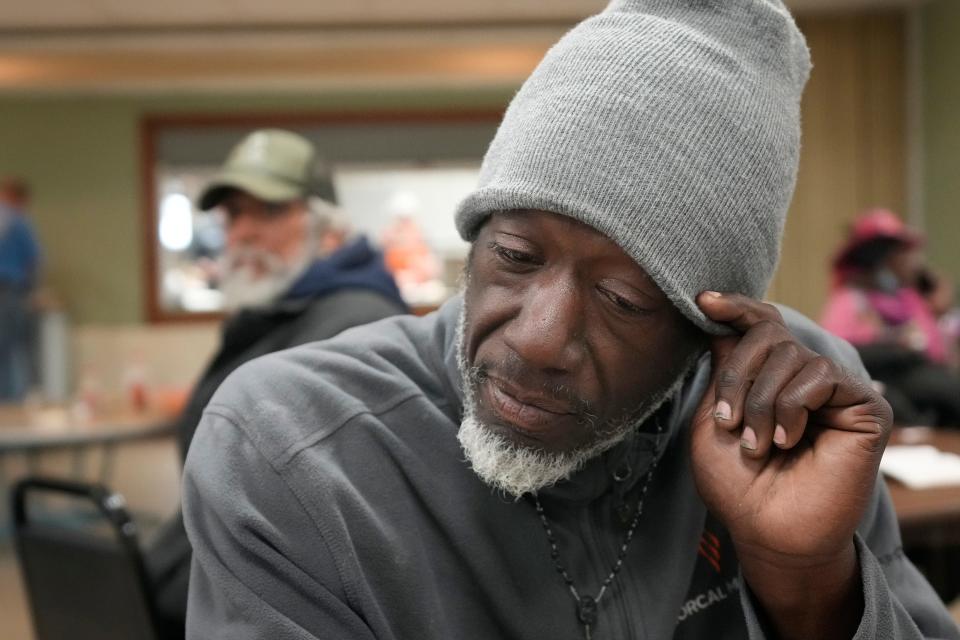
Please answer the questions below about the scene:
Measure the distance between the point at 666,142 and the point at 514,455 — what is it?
1.18 feet

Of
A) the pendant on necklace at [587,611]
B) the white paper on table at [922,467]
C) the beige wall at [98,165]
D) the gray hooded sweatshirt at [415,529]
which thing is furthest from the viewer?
the beige wall at [98,165]

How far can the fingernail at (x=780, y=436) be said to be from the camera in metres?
0.93

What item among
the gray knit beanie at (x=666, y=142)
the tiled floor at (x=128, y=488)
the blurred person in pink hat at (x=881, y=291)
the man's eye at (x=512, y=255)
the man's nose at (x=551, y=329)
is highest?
the gray knit beanie at (x=666, y=142)

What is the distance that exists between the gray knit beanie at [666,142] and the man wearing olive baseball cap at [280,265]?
1198mm

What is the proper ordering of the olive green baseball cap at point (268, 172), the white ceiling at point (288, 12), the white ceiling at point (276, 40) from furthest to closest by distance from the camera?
the white ceiling at point (276, 40), the white ceiling at point (288, 12), the olive green baseball cap at point (268, 172)

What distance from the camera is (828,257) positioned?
7.44m

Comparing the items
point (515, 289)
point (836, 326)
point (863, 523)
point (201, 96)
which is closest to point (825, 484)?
point (863, 523)

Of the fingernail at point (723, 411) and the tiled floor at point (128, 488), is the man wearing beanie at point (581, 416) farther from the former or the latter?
the tiled floor at point (128, 488)

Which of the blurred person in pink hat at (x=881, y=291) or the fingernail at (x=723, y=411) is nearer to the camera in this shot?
the fingernail at (x=723, y=411)

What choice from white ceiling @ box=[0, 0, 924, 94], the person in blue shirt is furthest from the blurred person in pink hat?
the person in blue shirt

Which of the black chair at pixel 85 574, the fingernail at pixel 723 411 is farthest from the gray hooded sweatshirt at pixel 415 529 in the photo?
the black chair at pixel 85 574

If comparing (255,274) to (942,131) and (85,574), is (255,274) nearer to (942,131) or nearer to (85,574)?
(85,574)

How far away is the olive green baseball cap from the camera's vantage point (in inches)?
107

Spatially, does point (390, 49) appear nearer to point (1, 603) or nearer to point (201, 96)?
point (201, 96)
